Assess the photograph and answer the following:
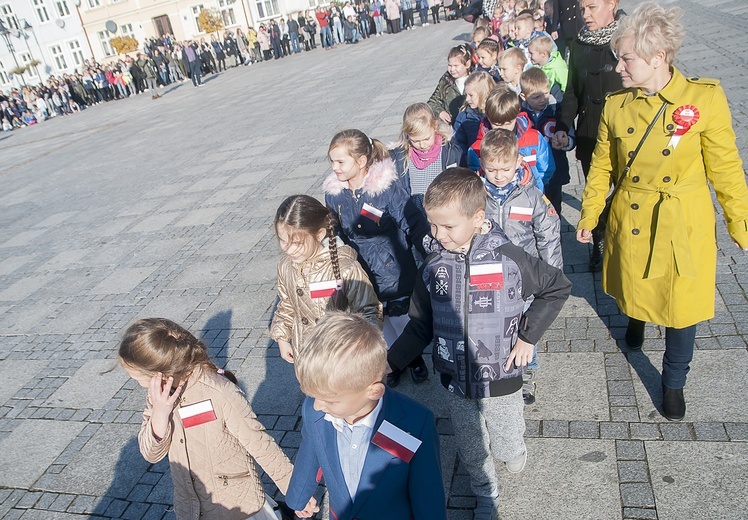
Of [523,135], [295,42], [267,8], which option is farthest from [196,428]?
[267,8]

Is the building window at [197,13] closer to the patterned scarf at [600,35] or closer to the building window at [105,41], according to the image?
the building window at [105,41]

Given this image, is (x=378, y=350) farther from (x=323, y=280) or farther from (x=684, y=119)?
(x=684, y=119)

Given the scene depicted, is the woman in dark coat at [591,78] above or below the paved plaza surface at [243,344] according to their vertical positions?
above

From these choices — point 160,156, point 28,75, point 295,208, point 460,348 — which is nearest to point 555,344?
point 460,348

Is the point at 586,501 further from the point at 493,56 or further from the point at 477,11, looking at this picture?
the point at 477,11

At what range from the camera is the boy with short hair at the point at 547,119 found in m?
4.55

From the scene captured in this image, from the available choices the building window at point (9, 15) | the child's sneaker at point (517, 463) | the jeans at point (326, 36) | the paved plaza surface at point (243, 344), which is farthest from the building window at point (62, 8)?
the child's sneaker at point (517, 463)

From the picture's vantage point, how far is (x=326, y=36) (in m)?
29.0

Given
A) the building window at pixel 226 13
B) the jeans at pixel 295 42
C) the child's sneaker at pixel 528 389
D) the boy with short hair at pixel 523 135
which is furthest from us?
the building window at pixel 226 13

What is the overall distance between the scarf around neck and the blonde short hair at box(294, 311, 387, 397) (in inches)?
104

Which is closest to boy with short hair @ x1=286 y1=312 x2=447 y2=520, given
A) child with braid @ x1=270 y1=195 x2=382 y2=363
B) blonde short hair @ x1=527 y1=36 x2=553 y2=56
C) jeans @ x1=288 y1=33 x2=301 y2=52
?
child with braid @ x1=270 y1=195 x2=382 y2=363

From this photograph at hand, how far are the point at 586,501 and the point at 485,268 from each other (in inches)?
53.0

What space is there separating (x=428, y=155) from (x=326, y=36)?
27.3 m

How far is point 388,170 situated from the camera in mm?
3631
